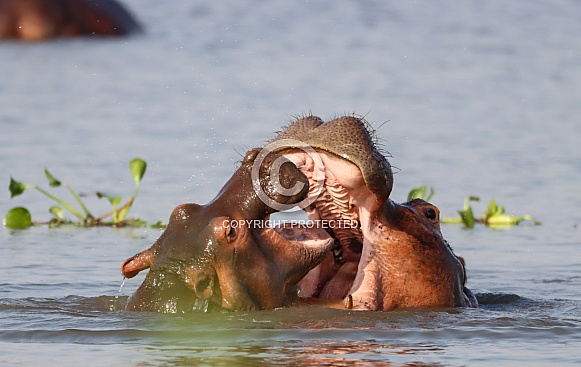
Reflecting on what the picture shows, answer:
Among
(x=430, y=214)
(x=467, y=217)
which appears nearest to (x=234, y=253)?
(x=430, y=214)

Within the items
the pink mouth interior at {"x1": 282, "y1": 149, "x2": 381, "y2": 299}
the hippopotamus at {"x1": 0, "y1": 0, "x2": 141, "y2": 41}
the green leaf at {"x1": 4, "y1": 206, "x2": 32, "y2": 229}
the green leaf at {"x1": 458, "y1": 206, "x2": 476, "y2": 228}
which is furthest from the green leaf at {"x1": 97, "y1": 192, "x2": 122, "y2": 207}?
the hippopotamus at {"x1": 0, "y1": 0, "x2": 141, "y2": 41}

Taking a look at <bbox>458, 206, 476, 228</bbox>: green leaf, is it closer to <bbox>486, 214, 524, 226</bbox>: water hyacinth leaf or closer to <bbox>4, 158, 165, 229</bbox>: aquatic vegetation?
<bbox>486, 214, 524, 226</bbox>: water hyacinth leaf

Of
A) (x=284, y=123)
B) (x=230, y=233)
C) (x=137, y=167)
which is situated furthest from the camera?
(x=284, y=123)

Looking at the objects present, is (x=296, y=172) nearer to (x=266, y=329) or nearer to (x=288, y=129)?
(x=288, y=129)

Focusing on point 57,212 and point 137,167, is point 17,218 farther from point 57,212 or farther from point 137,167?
point 137,167

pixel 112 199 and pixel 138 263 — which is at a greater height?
pixel 112 199

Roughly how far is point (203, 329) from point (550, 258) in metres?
4.08

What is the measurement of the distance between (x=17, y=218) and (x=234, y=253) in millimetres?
4652

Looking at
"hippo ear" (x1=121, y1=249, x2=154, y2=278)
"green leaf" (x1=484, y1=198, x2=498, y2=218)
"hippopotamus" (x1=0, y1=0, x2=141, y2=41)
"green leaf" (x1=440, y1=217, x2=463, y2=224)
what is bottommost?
"hippo ear" (x1=121, y1=249, x2=154, y2=278)

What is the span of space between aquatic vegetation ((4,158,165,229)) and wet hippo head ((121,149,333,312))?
3970 mm

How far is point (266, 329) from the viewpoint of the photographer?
21.6ft

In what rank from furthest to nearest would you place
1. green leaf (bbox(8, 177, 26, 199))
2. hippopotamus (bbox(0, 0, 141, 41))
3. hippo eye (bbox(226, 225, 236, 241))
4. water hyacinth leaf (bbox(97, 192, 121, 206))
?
1. hippopotamus (bbox(0, 0, 141, 41))
2. water hyacinth leaf (bbox(97, 192, 121, 206))
3. green leaf (bbox(8, 177, 26, 199))
4. hippo eye (bbox(226, 225, 236, 241))

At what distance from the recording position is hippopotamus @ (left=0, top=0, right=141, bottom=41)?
20.0m

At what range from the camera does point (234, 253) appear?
638cm
